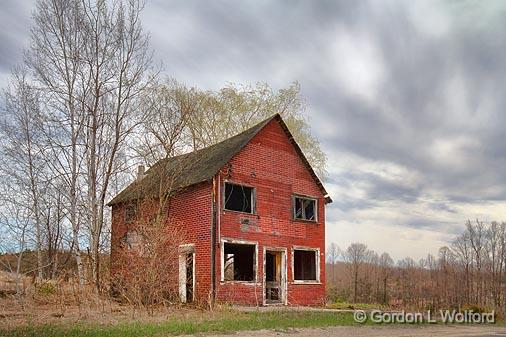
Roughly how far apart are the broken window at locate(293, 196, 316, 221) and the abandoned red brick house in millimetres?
49

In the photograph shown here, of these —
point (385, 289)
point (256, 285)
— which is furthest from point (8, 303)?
point (385, 289)

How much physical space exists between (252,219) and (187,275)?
374cm

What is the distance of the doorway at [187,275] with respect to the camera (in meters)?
22.8

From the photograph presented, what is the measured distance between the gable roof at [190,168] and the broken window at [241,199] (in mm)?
1560

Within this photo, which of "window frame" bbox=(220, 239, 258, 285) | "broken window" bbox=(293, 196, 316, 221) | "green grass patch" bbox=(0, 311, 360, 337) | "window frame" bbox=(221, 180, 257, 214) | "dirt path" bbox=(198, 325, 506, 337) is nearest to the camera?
"green grass patch" bbox=(0, 311, 360, 337)

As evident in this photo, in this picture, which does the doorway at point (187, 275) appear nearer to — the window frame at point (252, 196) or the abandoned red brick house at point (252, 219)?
the abandoned red brick house at point (252, 219)

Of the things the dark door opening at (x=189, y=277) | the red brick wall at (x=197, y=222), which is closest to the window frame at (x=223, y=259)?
the red brick wall at (x=197, y=222)

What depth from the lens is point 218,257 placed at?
22.3m

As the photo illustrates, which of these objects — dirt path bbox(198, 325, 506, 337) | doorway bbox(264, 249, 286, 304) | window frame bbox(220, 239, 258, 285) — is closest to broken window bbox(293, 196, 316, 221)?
doorway bbox(264, 249, 286, 304)

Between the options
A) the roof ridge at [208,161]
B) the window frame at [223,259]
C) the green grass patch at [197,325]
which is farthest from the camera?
the roof ridge at [208,161]

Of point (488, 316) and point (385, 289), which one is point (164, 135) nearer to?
point (488, 316)

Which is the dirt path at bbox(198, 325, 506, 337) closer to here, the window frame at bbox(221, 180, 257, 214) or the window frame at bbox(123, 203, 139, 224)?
the window frame at bbox(221, 180, 257, 214)

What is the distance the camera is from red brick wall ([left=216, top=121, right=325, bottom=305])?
75.4 ft

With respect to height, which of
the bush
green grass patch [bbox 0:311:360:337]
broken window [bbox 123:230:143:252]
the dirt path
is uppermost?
broken window [bbox 123:230:143:252]
